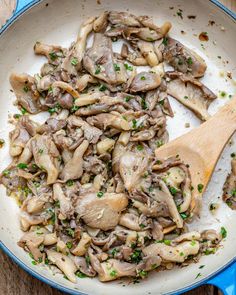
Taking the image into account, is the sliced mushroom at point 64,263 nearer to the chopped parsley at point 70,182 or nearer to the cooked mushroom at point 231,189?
the chopped parsley at point 70,182

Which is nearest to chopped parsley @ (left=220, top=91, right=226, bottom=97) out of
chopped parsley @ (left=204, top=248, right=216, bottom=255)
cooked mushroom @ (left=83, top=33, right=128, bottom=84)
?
cooked mushroom @ (left=83, top=33, right=128, bottom=84)

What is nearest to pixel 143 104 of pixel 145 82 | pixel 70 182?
pixel 145 82

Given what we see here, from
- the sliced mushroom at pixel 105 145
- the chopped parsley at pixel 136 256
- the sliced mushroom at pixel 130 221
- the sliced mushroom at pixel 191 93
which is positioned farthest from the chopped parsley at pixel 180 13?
the chopped parsley at pixel 136 256

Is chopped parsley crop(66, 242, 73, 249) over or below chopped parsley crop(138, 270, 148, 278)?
over

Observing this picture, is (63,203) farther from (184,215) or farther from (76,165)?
(184,215)

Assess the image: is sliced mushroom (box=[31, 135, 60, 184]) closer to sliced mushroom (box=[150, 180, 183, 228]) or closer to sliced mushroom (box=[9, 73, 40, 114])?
sliced mushroom (box=[9, 73, 40, 114])

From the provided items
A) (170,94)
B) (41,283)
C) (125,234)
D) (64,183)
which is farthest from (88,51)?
(41,283)
